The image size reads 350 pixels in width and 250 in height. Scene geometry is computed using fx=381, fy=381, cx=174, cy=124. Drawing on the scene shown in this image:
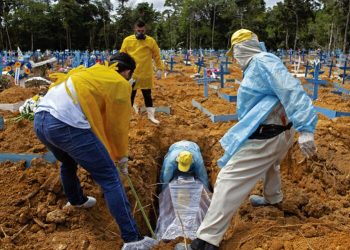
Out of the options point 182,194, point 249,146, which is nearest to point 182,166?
point 182,194

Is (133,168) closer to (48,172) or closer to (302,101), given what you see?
(48,172)

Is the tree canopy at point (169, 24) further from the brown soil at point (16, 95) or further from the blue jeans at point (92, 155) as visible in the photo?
the blue jeans at point (92, 155)

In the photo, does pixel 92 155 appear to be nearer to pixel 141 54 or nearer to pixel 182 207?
pixel 182 207

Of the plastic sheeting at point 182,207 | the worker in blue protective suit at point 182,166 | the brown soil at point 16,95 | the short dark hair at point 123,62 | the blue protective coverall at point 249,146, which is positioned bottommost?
the plastic sheeting at point 182,207

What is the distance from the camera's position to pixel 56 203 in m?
3.47

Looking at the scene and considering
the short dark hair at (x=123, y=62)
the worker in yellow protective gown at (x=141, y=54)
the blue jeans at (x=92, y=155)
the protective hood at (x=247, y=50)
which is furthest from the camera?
the worker in yellow protective gown at (x=141, y=54)

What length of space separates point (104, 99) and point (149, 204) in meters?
1.60

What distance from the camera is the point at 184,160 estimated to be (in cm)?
504

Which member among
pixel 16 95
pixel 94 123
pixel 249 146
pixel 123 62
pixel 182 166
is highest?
pixel 123 62

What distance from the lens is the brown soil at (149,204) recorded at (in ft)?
9.38

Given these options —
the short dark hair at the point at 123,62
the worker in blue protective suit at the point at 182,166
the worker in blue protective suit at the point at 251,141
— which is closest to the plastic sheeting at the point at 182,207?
A: the worker in blue protective suit at the point at 182,166

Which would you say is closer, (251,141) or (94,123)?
(94,123)

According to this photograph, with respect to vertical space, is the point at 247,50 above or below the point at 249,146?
above

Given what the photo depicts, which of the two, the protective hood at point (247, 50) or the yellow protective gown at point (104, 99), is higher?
the protective hood at point (247, 50)
